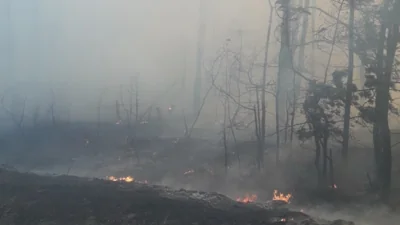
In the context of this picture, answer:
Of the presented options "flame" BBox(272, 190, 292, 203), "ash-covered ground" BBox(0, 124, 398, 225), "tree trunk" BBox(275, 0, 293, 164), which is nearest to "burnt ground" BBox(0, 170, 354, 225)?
"ash-covered ground" BBox(0, 124, 398, 225)

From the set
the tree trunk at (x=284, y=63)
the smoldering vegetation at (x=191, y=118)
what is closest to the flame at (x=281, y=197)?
the smoldering vegetation at (x=191, y=118)

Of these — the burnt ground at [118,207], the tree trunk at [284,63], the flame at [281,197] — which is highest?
the tree trunk at [284,63]

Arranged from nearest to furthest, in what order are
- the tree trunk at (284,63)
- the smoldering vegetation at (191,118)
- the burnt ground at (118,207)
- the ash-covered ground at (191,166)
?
the burnt ground at (118,207)
the smoldering vegetation at (191,118)
the ash-covered ground at (191,166)
the tree trunk at (284,63)

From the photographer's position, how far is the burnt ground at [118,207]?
35.0ft

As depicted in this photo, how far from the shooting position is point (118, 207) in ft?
37.5

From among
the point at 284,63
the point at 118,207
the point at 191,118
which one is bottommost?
the point at 118,207

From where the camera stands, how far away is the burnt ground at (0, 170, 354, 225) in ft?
35.0

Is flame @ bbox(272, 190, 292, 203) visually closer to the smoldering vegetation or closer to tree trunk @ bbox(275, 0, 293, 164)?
the smoldering vegetation

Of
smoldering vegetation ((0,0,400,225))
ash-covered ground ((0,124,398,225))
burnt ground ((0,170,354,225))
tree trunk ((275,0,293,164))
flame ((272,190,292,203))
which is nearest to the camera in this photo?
burnt ground ((0,170,354,225))

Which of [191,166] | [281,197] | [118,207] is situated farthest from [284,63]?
[118,207]

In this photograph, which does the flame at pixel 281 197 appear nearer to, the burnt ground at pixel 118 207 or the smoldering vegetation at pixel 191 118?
the smoldering vegetation at pixel 191 118

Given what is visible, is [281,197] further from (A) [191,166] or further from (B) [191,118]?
(B) [191,118]

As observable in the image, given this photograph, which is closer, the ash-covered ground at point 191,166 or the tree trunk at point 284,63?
the ash-covered ground at point 191,166

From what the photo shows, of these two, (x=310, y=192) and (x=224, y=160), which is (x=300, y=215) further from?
(x=224, y=160)
